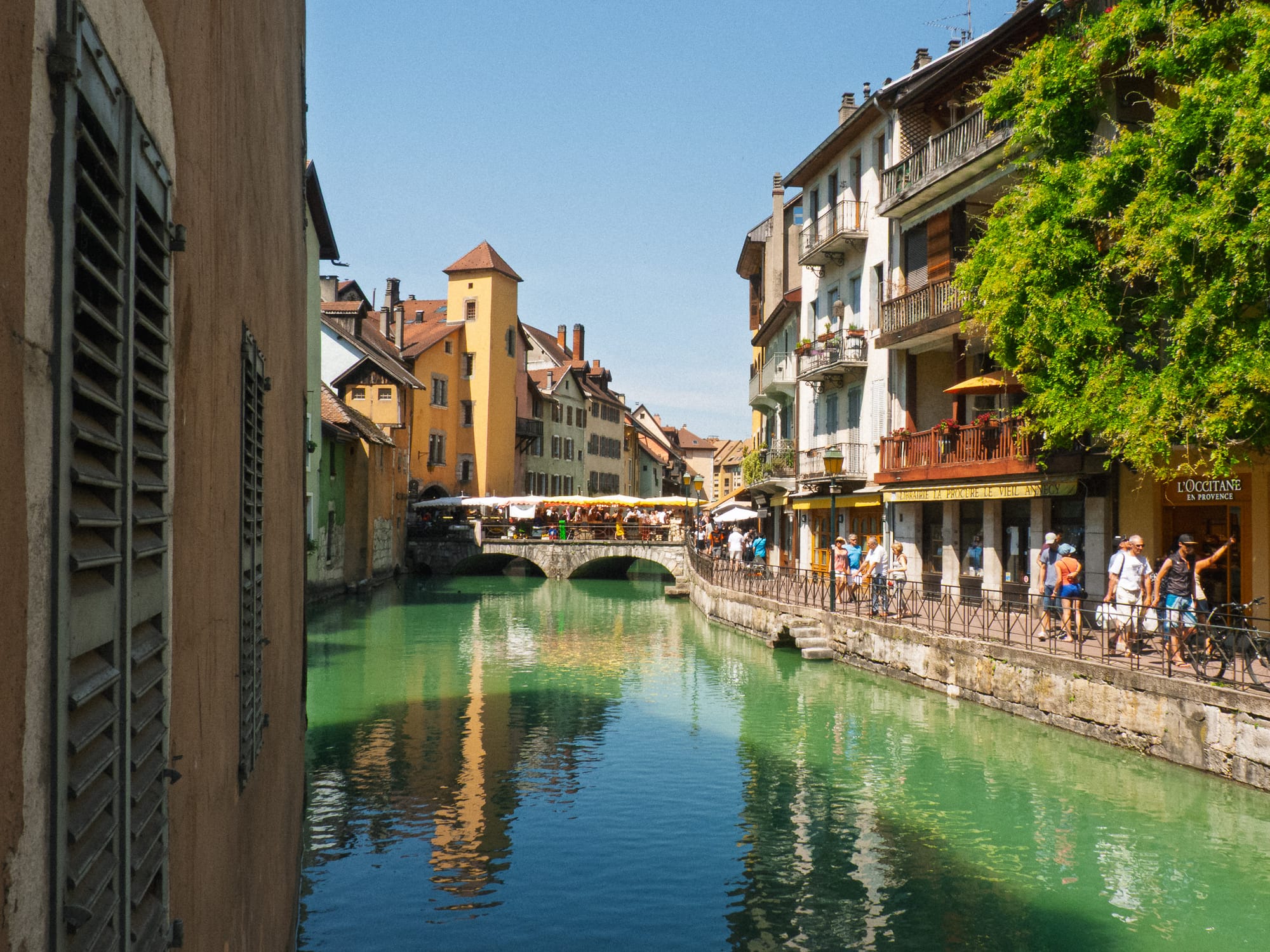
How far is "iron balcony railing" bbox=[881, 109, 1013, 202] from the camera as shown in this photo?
24812 millimetres

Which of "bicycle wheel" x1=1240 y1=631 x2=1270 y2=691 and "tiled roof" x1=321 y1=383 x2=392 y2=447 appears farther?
"tiled roof" x1=321 y1=383 x2=392 y2=447

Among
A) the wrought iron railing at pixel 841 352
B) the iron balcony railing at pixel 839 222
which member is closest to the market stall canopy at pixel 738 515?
the wrought iron railing at pixel 841 352

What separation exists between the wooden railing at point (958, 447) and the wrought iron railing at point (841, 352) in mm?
3588

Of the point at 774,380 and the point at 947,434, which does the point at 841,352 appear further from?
the point at 774,380

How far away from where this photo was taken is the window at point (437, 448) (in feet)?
203

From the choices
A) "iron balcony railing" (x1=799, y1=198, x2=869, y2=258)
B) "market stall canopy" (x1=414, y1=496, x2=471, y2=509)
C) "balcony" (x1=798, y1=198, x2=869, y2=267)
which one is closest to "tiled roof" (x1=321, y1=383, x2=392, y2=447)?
"market stall canopy" (x1=414, y1=496, x2=471, y2=509)

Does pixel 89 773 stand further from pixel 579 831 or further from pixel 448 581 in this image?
pixel 448 581

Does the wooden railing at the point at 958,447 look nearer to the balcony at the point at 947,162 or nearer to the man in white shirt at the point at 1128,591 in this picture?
the man in white shirt at the point at 1128,591

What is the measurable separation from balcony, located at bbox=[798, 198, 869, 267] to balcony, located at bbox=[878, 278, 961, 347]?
148 inches

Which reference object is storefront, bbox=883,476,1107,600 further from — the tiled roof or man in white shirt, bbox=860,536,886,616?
the tiled roof

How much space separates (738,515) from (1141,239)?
30.2 metres

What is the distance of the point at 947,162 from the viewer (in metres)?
26.2

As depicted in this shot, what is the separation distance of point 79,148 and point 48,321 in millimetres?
454

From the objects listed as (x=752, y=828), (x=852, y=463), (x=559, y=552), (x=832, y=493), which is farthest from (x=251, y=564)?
(x=559, y=552)
